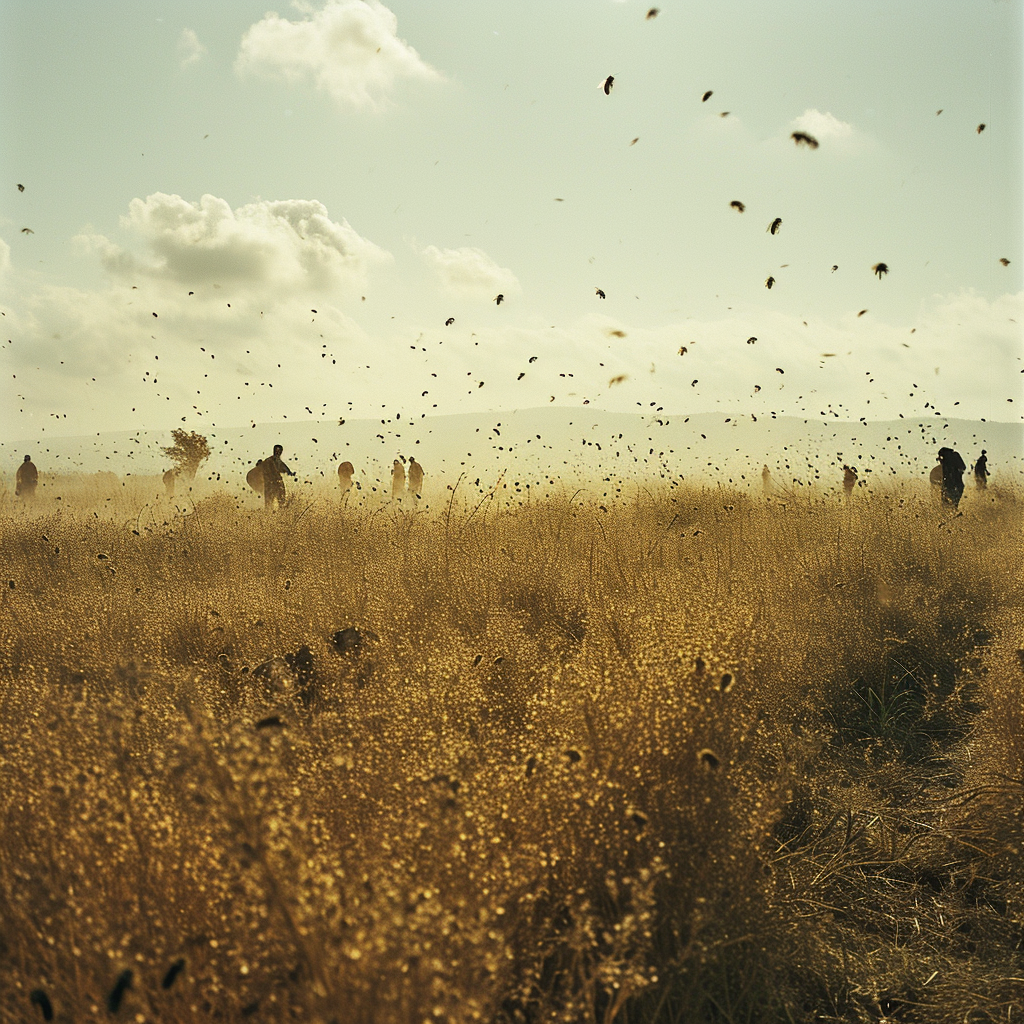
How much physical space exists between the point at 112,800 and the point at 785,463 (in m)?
8.96

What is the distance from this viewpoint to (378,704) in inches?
102

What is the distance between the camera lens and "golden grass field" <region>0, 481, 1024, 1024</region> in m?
1.29

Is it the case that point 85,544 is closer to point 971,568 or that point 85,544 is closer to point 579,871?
point 579,871

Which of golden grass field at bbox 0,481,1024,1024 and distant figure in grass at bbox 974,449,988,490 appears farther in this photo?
distant figure in grass at bbox 974,449,988,490

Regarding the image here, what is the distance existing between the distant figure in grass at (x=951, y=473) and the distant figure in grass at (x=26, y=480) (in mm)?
15811

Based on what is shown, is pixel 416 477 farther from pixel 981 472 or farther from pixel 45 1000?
pixel 45 1000

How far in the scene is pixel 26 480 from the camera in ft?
48.1

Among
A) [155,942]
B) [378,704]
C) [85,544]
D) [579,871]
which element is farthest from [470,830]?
[85,544]

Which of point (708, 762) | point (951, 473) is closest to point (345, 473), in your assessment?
point (951, 473)

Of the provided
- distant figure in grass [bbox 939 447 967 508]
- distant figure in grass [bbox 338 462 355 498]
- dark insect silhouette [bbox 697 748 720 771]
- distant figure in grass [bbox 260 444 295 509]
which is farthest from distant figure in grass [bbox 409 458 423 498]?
dark insect silhouette [bbox 697 748 720 771]

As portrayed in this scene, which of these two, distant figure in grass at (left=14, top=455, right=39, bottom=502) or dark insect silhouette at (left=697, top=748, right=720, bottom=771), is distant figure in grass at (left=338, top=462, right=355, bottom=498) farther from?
dark insect silhouette at (left=697, top=748, right=720, bottom=771)

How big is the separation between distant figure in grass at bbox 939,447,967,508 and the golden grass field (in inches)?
179

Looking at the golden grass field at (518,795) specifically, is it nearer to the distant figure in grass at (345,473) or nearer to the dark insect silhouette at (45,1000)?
the dark insect silhouette at (45,1000)

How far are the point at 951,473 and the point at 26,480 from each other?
16597 millimetres
